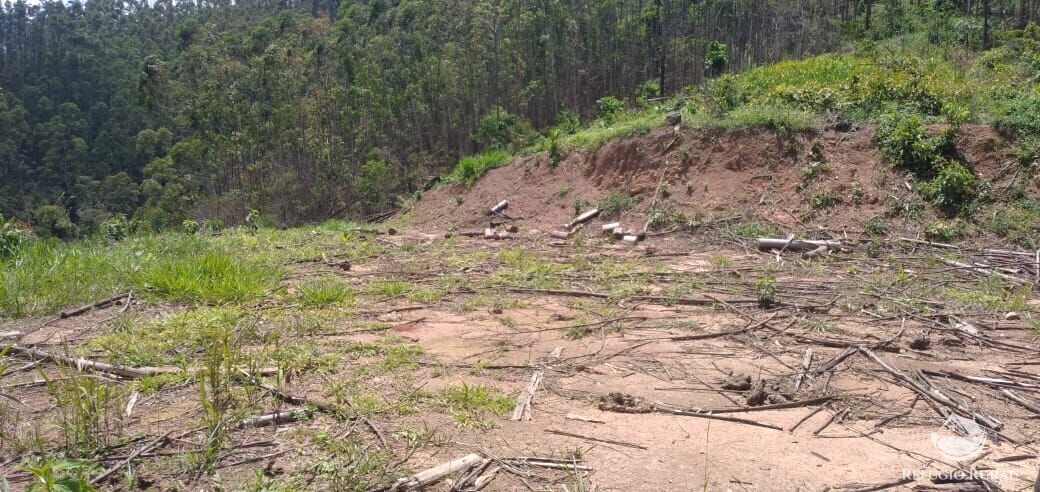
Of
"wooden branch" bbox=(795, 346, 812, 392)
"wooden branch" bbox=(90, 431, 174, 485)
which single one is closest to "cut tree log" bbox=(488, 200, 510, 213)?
"wooden branch" bbox=(795, 346, 812, 392)

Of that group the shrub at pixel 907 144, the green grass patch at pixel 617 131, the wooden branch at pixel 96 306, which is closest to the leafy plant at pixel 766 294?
the shrub at pixel 907 144

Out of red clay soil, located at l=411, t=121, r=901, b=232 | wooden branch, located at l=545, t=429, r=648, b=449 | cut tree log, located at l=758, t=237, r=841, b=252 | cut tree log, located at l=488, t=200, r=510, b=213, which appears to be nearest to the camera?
wooden branch, located at l=545, t=429, r=648, b=449

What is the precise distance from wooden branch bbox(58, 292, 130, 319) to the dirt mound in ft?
24.0

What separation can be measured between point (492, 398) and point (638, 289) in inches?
125

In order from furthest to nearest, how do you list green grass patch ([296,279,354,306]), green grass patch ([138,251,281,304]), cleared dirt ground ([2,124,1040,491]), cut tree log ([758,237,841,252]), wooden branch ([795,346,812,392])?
1. cut tree log ([758,237,841,252])
2. green grass patch ([296,279,354,306])
3. green grass patch ([138,251,281,304])
4. wooden branch ([795,346,812,392])
5. cleared dirt ground ([2,124,1040,491])

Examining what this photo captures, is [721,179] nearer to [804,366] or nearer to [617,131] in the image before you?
[617,131]

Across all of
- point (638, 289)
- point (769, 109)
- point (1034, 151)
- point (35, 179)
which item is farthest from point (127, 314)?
point (35, 179)

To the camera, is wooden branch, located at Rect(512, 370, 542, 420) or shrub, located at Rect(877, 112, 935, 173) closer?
wooden branch, located at Rect(512, 370, 542, 420)

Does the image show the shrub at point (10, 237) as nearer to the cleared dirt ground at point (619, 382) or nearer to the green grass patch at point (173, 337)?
the cleared dirt ground at point (619, 382)

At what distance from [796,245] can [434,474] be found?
22.7 feet

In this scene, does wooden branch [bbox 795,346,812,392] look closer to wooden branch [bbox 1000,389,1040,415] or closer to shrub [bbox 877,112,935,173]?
wooden branch [bbox 1000,389,1040,415]

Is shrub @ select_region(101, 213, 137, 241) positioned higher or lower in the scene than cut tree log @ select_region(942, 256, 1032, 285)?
higher

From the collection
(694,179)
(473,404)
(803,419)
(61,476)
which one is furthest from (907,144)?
(61,476)

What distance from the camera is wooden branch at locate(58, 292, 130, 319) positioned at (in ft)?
16.4
